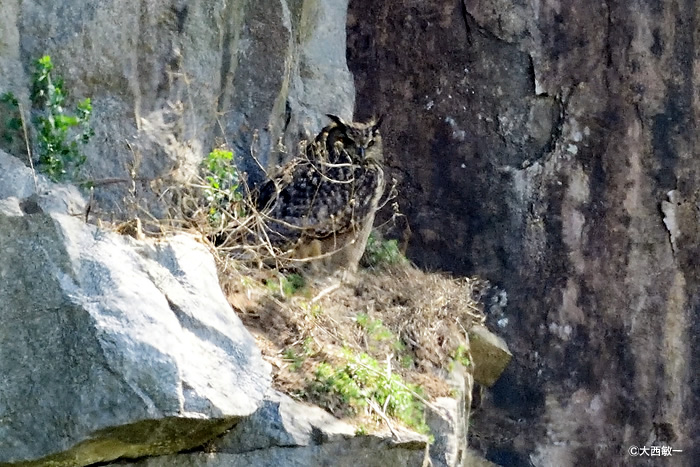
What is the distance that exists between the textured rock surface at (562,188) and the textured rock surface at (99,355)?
9.61ft

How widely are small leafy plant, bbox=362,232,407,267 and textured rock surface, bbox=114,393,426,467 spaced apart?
6.65ft

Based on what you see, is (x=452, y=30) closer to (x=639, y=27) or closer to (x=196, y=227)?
(x=639, y=27)

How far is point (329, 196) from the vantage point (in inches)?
195

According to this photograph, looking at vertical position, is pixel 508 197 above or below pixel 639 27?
below

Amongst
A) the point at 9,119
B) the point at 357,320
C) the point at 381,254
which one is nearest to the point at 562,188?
the point at 381,254

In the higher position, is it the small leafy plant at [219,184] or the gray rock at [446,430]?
the small leafy plant at [219,184]

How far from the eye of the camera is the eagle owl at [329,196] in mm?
4844

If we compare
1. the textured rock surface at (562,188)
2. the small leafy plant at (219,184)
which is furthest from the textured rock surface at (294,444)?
the textured rock surface at (562,188)

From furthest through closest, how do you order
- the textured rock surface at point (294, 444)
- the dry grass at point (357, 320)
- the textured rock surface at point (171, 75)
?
1. the textured rock surface at point (171, 75)
2. the dry grass at point (357, 320)
3. the textured rock surface at point (294, 444)

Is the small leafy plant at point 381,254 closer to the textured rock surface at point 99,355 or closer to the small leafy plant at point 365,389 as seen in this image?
the small leafy plant at point 365,389

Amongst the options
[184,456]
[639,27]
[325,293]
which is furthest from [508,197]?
[184,456]

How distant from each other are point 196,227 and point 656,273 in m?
3.37

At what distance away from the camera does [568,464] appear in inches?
238

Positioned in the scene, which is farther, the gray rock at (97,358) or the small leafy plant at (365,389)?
the small leafy plant at (365,389)
